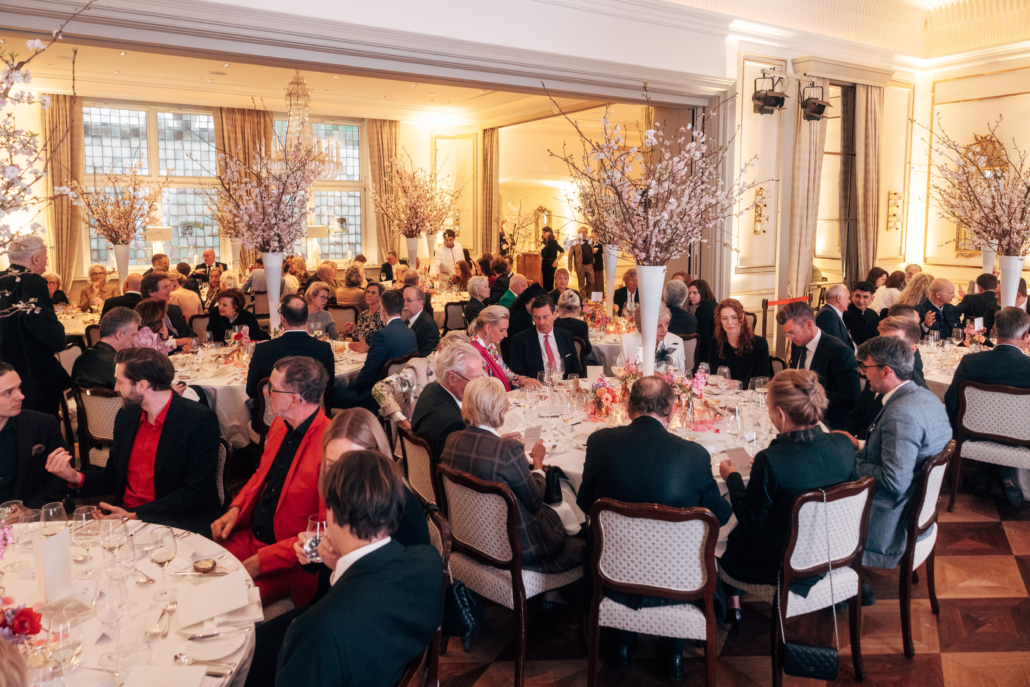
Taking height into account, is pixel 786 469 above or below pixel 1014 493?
above

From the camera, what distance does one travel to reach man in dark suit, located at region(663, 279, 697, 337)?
667 cm

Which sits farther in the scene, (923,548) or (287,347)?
(287,347)

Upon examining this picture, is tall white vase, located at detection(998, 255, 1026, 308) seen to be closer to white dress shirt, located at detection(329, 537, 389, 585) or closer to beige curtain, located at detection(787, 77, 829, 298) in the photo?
beige curtain, located at detection(787, 77, 829, 298)

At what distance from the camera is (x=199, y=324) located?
26.7 feet

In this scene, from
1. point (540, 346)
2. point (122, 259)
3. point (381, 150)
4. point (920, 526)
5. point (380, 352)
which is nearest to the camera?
point (920, 526)

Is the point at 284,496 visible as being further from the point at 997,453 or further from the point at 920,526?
the point at 997,453

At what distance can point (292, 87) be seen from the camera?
10.5 m

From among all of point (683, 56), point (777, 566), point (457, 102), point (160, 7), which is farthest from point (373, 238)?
point (777, 566)

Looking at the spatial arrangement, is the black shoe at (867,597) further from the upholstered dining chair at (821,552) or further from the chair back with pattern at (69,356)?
the chair back with pattern at (69,356)

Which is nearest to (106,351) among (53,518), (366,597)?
(53,518)

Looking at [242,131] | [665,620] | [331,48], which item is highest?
[242,131]

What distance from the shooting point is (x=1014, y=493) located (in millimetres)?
5277

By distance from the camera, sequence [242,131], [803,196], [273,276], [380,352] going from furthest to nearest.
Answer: [242,131] → [803,196] → [273,276] → [380,352]

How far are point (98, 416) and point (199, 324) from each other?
137 inches
